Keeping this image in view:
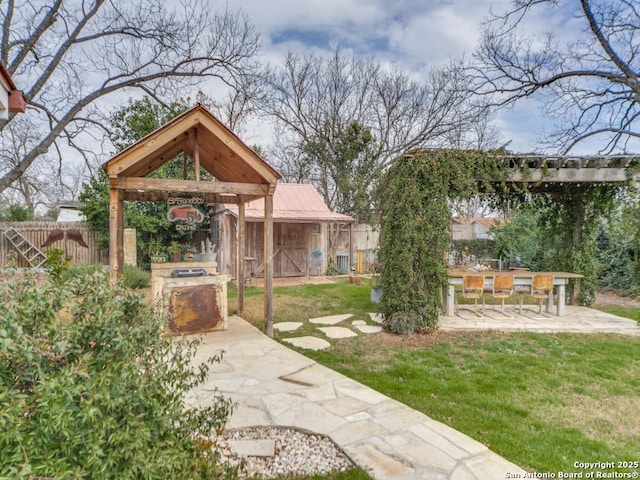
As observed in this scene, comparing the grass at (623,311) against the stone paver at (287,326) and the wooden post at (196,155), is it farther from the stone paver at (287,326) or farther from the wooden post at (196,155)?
Answer: the wooden post at (196,155)

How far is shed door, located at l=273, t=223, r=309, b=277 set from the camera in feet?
44.7

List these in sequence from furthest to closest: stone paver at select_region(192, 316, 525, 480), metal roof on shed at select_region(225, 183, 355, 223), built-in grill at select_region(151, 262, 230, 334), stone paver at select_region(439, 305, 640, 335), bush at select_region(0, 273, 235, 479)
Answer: metal roof on shed at select_region(225, 183, 355, 223) → stone paver at select_region(439, 305, 640, 335) → built-in grill at select_region(151, 262, 230, 334) → stone paver at select_region(192, 316, 525, 480) → bush at select_region(0, 273, 235, 479)

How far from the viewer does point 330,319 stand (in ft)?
23.3

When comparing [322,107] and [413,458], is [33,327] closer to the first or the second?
[413,458]

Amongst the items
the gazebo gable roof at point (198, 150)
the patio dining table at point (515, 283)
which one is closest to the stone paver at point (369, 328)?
the patio dining table at point (515, 283)

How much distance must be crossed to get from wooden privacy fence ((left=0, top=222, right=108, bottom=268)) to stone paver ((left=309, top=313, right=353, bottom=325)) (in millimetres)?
10449

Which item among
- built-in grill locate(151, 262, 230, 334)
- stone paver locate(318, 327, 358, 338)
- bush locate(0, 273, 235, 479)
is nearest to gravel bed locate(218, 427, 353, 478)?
bush locate(0, 273, 235, 479)

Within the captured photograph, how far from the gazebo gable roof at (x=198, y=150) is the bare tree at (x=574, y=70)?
10020 millimetres

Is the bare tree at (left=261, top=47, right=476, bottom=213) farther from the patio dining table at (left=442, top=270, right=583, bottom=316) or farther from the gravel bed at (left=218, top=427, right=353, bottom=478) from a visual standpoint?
the gravel bed at (left=218, top=427, right=353, bottom=478)

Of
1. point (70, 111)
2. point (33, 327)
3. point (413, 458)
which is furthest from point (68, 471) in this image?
point (70, 111)

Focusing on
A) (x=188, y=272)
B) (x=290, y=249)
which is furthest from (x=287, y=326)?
(x=290, y=249)

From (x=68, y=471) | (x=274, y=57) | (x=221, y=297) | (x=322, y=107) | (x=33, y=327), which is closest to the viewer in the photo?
(x=68, y=471)

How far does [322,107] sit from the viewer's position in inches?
803

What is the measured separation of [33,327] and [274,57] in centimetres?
2029
